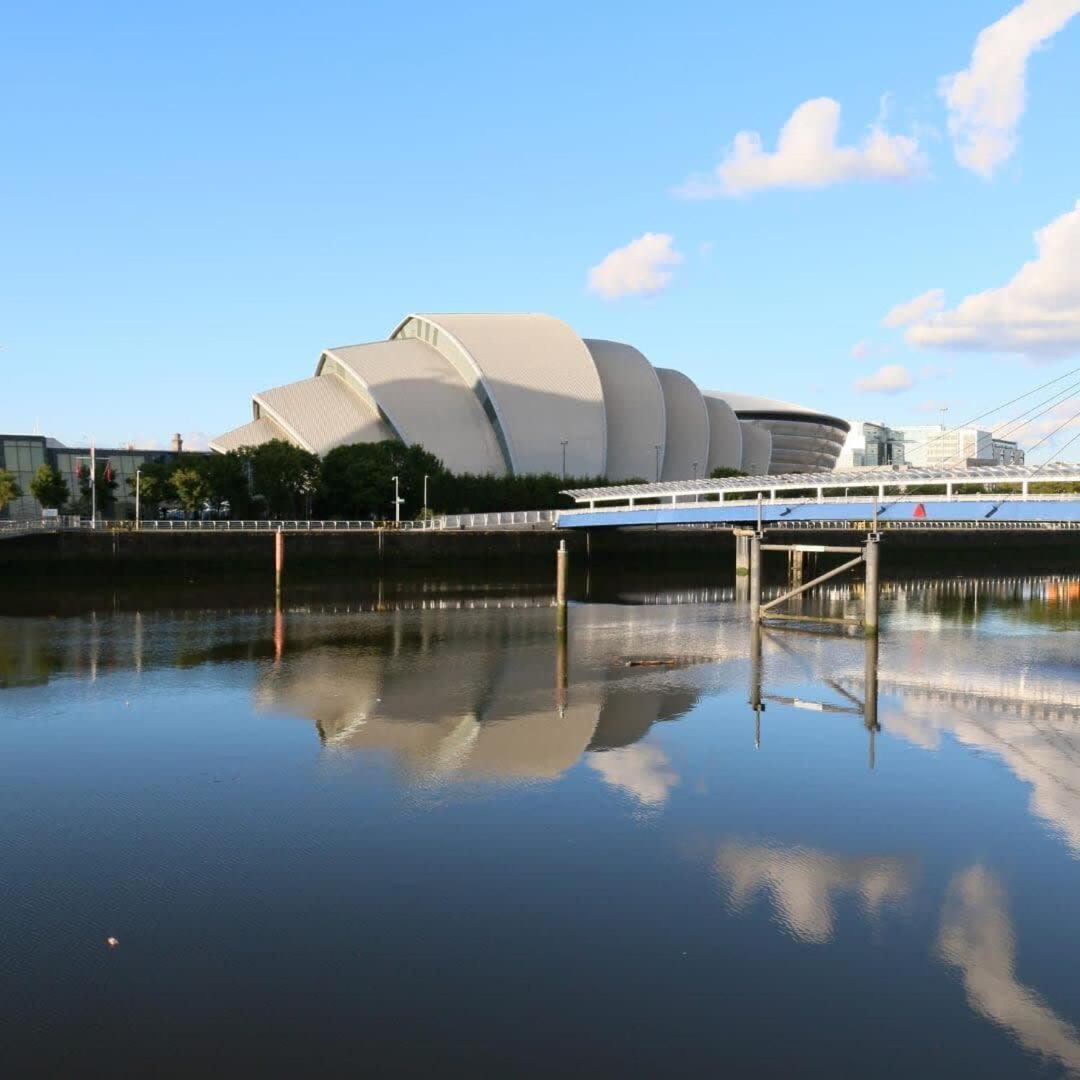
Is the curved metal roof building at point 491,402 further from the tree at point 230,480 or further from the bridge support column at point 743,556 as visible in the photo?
the bridge support column at point 743,556

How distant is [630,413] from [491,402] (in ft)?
50.5

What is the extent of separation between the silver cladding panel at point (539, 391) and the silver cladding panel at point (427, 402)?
2574mm

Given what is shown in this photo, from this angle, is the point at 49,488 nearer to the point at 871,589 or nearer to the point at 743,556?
the point at 743,556

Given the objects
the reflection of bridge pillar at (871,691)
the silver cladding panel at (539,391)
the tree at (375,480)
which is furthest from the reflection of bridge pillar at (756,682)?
the silver cladding panel at (539,391)

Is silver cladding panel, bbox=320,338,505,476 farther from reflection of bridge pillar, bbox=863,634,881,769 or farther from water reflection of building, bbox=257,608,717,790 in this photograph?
reflection of bridge pillar, bbox=863,634,881,769

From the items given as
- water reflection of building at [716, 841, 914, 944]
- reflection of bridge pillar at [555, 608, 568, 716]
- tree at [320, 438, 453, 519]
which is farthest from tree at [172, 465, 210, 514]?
water reflection of building at [716, 841, 914, 944]

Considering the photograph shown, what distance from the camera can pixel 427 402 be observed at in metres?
91.4

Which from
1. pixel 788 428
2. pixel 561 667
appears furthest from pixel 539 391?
pixel 561 667

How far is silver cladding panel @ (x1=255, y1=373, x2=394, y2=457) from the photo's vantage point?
8762 cm

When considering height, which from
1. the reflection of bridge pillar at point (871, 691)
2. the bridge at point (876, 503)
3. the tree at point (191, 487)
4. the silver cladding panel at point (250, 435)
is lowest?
the reflection of bridge pillar at point (871, 691)

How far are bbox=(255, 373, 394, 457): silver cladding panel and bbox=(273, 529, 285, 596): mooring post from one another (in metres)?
31.6

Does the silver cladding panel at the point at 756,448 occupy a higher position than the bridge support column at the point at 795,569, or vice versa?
the silver cladding panel at the point at 756,448

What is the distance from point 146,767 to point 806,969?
35.3 ft

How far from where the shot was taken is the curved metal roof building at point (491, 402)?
89.9m
